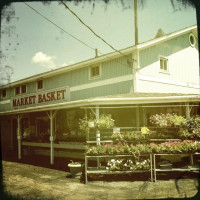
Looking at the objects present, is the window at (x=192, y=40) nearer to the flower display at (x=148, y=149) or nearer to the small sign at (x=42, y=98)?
the small sign at (x=42, y=98)

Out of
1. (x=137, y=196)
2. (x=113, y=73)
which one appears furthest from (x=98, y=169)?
(x=113, y=73)

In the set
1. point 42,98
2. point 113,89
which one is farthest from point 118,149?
point 42,98

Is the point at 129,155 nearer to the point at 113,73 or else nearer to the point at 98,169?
the point at 98,169

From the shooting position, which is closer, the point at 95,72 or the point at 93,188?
the point at 93,188

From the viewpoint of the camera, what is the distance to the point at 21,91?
67.5 ft

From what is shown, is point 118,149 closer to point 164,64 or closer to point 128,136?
point 128,136

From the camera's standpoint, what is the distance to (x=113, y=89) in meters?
13.6

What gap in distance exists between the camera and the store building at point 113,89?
12508 millimetres

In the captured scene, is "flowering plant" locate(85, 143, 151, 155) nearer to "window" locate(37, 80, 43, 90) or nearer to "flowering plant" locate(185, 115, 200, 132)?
"flowering plant" locate(185, 115, 200, 132)

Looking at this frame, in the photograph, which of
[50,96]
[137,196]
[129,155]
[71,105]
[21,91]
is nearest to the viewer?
[137,196]

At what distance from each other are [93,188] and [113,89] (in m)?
6.86

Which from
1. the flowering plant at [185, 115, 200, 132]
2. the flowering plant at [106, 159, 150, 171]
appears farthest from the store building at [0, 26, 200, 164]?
the flowering plant at [106, 159, 150, 171]

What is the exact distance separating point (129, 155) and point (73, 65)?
865 centimetres

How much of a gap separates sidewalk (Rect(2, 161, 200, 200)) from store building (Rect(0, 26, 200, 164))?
3343 mm
